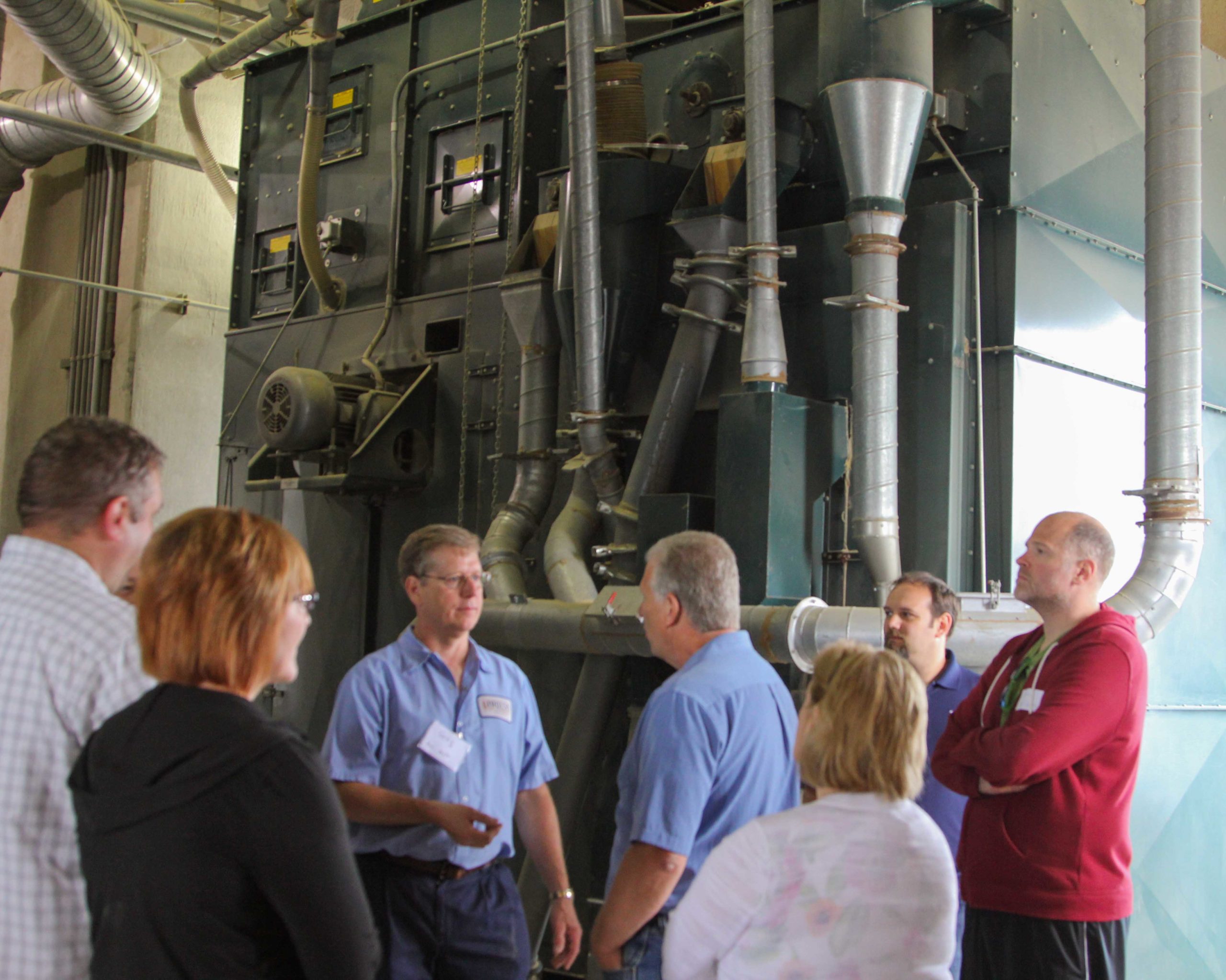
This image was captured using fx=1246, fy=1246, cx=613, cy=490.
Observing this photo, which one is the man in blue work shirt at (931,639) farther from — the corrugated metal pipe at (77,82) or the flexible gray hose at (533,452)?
the corrugated metal pipe at (77,82)

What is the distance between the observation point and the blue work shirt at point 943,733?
3.36 m

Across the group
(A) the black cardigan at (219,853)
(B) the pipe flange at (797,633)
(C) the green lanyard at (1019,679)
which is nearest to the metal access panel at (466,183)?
(B) the pipe flange at (797,633)

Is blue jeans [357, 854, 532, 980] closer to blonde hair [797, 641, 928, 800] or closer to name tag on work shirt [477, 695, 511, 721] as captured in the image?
name tag on work shirt [477, 695, 511, 721]

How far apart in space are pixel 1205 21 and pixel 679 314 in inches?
150

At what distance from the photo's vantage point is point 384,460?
6.32 m

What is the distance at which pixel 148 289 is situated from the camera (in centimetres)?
1056

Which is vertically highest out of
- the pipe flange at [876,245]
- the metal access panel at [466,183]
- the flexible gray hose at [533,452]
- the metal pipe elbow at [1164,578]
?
the metal access panel at [466,183]

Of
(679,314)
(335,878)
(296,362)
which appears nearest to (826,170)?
(679,314)

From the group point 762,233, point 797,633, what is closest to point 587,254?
point 762,233

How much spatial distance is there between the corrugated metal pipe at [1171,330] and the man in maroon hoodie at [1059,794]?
147 cm

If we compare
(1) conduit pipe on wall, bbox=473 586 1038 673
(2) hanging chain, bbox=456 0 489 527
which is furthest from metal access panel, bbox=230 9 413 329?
(1) conduit pipe on wall, bbox=473 586 1038 673

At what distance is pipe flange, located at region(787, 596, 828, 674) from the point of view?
4.28 metres

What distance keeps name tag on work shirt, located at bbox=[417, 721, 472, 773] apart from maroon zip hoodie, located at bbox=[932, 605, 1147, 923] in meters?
1.21

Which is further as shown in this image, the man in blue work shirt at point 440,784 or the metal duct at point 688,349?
the metal duct at point 688,349
